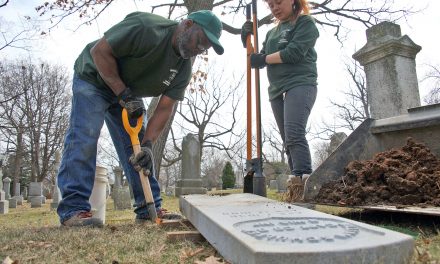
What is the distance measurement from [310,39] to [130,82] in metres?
1.59

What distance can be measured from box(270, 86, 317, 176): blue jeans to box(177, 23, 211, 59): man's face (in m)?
0.94

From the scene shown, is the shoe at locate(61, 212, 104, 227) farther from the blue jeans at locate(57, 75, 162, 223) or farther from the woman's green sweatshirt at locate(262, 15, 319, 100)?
the woman's green sweatshirt at locate(262, 15, 319, 100)

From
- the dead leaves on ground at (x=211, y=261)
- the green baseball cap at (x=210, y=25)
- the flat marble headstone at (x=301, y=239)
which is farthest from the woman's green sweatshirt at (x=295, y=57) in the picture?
the dead leaves on ground at (x=211, y=261)

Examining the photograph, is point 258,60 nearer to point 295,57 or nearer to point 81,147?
point 295,57

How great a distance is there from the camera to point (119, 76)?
9.89 feet

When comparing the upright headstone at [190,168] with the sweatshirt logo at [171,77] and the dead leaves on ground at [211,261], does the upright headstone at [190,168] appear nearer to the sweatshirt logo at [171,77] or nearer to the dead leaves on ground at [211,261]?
the sweatshirt logo at [171,77]

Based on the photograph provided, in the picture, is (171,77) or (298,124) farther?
(298,124)

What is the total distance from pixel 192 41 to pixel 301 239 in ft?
6.39

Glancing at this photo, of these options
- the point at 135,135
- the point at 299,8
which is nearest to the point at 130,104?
the point at 135,135

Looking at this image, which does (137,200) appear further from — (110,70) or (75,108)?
(110,70)

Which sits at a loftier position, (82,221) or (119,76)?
(119,76)

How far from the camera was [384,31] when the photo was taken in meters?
5.17

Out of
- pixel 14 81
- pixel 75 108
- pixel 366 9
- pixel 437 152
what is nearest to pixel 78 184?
pixel 75 108

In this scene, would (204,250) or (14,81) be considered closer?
(204,250)
